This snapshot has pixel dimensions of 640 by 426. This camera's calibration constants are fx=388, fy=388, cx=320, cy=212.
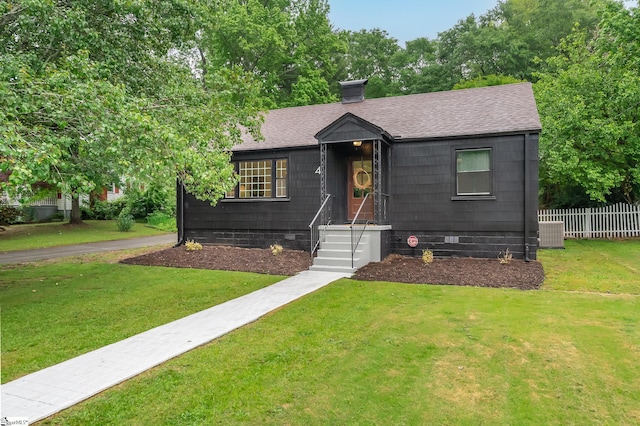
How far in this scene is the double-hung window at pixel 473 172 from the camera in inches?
399

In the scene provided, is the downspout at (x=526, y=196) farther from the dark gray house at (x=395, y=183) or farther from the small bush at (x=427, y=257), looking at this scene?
the small bush at (x=427, y=257)

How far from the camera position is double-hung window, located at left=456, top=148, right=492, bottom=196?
10133 millimetres

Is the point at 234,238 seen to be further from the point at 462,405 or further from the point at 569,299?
the point at 462,405

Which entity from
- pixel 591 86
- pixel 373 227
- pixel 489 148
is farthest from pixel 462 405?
pixel 591 86

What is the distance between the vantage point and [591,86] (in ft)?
51.6

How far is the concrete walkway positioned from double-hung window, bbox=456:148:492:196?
20.7ft

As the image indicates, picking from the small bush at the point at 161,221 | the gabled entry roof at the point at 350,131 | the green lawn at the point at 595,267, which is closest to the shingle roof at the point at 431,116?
the gabled entry roof at the point at 350,131

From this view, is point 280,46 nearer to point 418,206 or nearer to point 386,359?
point 418,206

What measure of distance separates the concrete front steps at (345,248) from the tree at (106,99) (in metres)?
3.34

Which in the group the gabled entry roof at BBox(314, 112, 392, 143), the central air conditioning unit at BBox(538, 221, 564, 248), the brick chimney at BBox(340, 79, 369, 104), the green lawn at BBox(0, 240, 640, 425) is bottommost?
the green lawn at BBox(0, 240, 640, 425)

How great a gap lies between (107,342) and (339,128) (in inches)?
308

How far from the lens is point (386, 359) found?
3.97 metres

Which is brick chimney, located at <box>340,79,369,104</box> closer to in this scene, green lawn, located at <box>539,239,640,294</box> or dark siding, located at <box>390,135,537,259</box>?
dark siding, located at <box>390,135,537,259</box>

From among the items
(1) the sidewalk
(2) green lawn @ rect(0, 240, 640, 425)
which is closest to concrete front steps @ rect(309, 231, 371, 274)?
(2) green lawn @ rect(0, 240, 640, 425)
